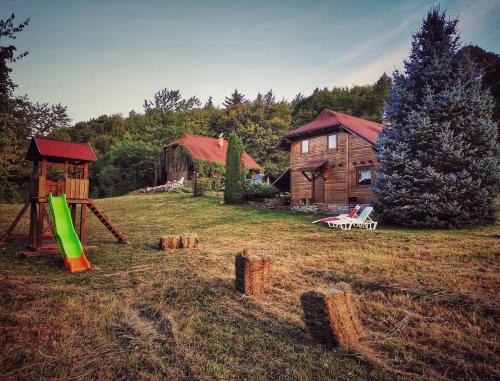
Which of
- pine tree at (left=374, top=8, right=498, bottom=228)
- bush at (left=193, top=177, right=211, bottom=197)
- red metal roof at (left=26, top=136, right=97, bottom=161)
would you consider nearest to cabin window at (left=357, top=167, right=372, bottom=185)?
pine tree at (left=374, top=8, right=498, bottom=228)

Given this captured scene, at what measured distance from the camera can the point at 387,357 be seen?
3.68 metres

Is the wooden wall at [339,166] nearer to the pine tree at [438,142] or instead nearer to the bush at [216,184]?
the pine tree at [438,142]

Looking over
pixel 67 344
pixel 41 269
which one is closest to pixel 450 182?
pixel 67 344

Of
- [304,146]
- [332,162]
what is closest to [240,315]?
[332,162]

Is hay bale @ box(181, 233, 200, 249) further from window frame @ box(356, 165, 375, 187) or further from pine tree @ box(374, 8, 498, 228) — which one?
window frame @ box(356, 165, 375, 187)

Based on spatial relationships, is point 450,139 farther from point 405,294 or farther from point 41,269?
point 41,269

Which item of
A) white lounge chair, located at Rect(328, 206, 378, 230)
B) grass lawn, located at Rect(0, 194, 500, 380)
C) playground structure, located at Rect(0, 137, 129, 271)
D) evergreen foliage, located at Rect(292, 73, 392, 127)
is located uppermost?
evergreen foliage, located at Rect(292, 73, 392, 127)

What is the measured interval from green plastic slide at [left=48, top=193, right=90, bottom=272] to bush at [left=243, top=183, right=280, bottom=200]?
46.2 feet

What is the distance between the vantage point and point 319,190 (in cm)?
2353

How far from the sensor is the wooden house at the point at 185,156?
34.7 metres

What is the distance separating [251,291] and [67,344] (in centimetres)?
312

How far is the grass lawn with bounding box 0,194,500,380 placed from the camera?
137 inches

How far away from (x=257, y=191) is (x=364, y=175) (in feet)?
25.7

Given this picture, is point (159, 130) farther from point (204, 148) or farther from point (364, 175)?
point (364, 175)
